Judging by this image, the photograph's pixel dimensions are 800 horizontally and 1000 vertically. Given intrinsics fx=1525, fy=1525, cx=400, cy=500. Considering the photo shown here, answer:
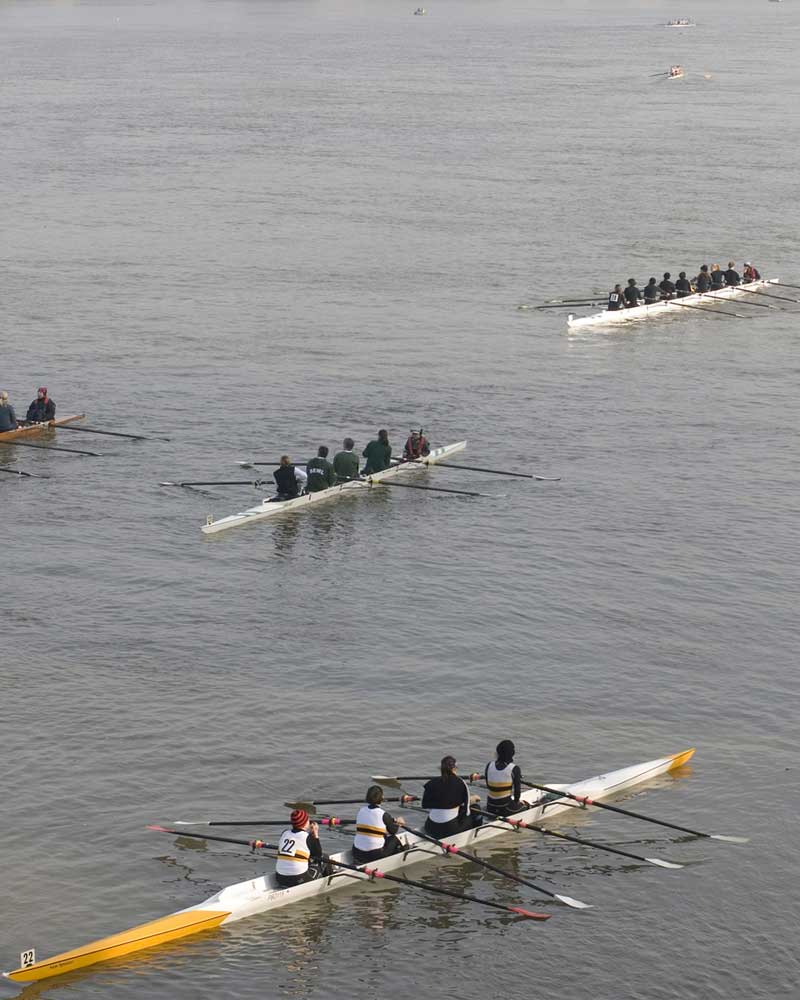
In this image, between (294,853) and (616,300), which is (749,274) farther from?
(294,853)

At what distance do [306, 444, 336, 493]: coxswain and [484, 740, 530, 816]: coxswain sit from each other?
1575 centimetres

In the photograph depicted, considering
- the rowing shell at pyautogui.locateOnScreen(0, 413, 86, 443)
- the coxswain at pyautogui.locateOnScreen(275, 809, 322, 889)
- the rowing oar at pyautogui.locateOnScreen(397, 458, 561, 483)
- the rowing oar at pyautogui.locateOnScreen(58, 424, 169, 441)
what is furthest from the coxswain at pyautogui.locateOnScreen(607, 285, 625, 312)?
the coxswain at pyautogui.locateOnScreen(275, 809, 322, 889)

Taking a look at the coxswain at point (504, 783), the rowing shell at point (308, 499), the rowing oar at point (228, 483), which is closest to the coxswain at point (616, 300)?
the rowing shell at point (308, 499)

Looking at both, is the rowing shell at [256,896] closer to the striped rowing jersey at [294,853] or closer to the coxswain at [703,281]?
the striped rowing jersey at [294,853]

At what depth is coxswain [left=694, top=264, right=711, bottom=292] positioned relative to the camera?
6241cm

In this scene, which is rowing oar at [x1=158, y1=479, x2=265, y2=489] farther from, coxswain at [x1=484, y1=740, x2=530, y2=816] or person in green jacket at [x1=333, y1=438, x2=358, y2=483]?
coxswain at [x1=484, y1=740, x2=530, y2=816]

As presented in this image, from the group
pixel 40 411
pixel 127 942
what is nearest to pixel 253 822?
pixel 127 942

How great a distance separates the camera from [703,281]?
6250 cm

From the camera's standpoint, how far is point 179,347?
53.2 metres

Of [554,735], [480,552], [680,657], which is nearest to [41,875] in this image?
[554,735]

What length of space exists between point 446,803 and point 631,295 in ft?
132

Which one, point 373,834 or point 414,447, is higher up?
point 414,447

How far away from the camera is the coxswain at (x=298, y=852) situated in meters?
21.0

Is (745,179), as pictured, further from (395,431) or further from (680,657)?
(680,657)
